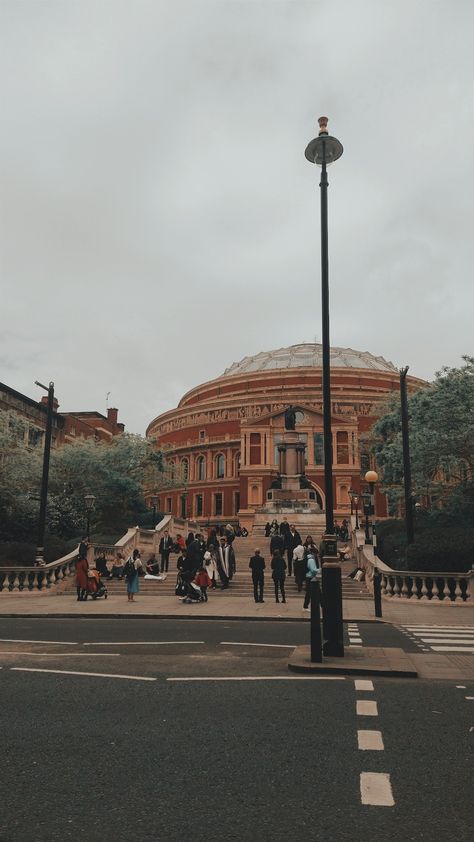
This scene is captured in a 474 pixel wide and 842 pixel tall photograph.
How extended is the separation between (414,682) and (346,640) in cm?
445

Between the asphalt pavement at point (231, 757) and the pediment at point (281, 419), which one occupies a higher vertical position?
the pediment at point (281, 419)

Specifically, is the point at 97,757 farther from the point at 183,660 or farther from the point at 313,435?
the point at 313,435

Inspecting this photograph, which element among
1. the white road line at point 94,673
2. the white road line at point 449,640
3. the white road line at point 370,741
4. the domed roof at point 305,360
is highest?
the domed roof at point 305,360

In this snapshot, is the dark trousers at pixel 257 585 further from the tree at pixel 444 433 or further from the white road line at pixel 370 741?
the tree at pixel 444 433

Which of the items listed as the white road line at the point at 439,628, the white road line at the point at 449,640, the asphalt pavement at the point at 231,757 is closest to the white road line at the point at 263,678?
the asphalt pavement at the point at 231,757

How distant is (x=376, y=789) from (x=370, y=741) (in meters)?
1.15

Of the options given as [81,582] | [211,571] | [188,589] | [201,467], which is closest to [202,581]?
[188,589]

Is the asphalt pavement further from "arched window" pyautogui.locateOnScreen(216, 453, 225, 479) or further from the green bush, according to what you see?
"arched window" pyautogui.locateOnScreen(216, 453, 225, 479)

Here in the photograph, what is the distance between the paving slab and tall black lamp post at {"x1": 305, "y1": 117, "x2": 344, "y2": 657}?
0.38 meters

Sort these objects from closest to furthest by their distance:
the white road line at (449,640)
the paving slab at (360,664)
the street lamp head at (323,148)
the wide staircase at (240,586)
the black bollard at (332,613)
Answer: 1. the paving slab at (360,664)
2. the black bollard at (332,613)
3. the street lamp head at (323,148)
4. the white road line at (449,640)
5. the wide staircase at (240,586)

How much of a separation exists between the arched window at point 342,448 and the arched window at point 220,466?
1790 centimetres

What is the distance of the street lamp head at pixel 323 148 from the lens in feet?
36.9

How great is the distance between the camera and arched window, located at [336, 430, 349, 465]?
74750 mm

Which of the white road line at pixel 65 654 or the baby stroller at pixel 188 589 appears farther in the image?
the baby stroller at pixel 188 589
